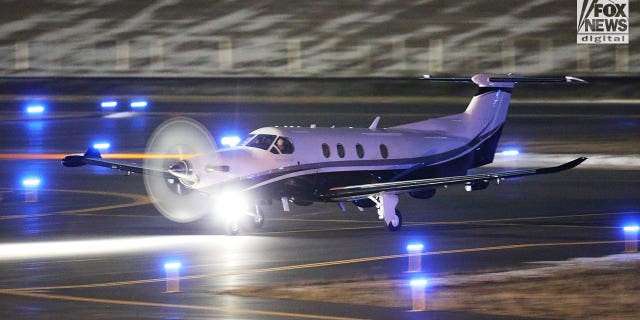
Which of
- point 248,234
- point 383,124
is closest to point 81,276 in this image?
point 248,234

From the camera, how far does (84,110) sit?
62969mm

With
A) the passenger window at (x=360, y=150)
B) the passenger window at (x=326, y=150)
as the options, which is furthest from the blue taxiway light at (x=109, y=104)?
the passenger window at (x=326, y=150)

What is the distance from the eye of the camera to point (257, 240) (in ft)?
91.3

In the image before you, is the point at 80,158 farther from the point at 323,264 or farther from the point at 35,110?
the point at 35,110

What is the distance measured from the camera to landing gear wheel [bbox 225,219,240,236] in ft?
95.0

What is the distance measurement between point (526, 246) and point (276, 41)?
4648cm

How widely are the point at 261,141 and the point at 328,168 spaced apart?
171 cm

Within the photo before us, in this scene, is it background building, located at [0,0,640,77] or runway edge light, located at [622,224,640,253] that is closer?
runway edge light, located at [622,224,640,253]

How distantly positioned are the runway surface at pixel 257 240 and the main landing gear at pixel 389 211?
286 millimetres

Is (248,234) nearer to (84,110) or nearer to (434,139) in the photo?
(434,139)

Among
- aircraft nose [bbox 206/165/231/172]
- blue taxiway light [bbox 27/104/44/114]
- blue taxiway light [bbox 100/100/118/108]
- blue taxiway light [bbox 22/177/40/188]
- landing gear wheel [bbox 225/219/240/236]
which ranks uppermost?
blue taxiway light [bbox 100/100/118/108]

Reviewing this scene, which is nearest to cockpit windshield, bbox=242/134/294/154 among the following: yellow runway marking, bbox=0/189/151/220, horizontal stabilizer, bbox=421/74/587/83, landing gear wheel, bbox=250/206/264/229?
landing gear wheel, bbox=250/206/264/229

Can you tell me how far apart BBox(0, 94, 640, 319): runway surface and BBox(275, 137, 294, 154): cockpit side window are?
5.58 feet

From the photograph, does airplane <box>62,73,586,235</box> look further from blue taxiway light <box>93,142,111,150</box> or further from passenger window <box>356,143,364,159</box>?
blue taxiway light <box>93,142,111,150</box>
